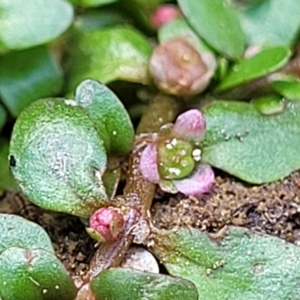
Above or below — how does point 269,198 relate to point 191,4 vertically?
below

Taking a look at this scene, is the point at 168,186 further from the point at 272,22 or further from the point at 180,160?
the point at 272,22

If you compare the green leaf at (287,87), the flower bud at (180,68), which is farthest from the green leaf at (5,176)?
the green leaf at (287,87)

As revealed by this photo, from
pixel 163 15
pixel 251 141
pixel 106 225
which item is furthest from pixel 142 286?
pixel 163 15

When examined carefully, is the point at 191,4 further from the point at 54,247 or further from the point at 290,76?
the point at 54,247

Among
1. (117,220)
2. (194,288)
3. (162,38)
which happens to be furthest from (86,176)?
(162,38)

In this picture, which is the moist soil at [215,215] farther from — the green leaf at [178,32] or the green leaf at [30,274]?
the green leaf at [178,32]

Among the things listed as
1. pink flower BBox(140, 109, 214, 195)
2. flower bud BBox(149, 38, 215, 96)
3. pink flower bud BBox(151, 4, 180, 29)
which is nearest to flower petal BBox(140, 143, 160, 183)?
pink flower BBox(140, 109, 214, 195)
